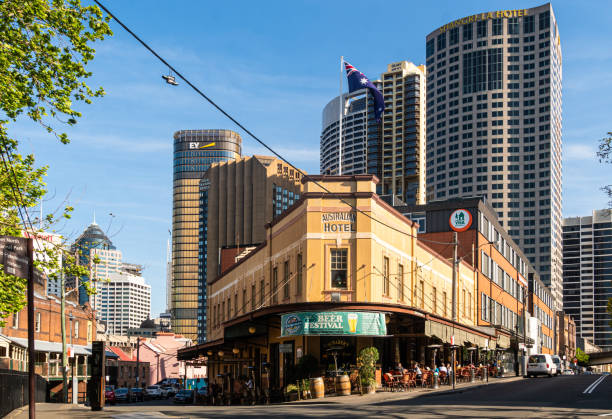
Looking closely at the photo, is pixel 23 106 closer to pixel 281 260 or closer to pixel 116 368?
pixel 281 260

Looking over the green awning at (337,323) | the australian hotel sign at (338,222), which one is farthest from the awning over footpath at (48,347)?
the green awning at (337,323)

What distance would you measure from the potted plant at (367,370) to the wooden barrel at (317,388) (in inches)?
70.8

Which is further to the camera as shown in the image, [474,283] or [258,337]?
[474,283]

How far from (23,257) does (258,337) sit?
28.0 m

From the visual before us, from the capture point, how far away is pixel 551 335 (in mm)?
130125

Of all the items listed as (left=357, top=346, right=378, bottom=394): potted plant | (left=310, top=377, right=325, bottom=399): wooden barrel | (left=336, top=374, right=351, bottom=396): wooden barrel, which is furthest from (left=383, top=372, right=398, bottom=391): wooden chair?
(left=310, top=377, right=325, bottom=399): wooden barrel

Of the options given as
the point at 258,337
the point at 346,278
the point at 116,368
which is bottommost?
the point at 116,368

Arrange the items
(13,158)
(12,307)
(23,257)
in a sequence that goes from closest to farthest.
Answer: (23,257) → (13,158) → (12,307)

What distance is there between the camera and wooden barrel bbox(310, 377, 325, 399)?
31766mm

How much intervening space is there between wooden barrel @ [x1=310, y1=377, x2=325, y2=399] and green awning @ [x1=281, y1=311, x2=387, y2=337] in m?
2.13

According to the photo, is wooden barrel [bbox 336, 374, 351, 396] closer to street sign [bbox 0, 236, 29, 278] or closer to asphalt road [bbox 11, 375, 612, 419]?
asphalt road [bbox 11, 375, 612, 419]

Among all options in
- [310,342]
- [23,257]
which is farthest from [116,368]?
[23,257]

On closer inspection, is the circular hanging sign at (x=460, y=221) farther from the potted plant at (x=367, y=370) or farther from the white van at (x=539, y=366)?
the potted plant at (x=367, y=370)

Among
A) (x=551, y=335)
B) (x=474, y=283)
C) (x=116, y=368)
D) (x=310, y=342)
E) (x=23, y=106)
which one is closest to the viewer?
(x=23, y=106)
